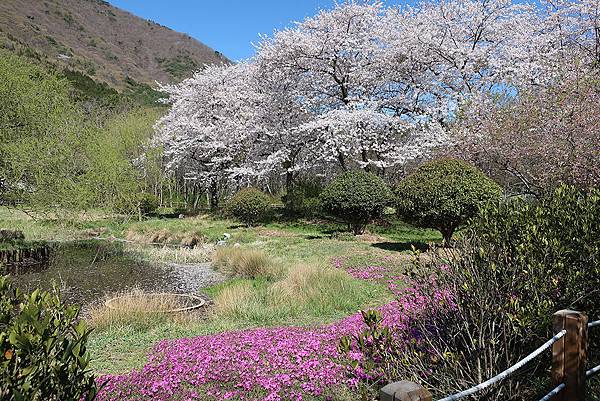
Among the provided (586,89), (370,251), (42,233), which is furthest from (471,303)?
(42,233)

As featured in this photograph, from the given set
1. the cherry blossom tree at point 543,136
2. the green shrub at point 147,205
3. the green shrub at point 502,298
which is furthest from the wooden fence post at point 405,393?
the green shrub at point 147,205

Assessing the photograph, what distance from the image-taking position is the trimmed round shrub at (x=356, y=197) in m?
16.0

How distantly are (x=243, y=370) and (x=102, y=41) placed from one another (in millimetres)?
108216

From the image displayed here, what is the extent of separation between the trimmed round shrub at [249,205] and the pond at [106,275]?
5788mm

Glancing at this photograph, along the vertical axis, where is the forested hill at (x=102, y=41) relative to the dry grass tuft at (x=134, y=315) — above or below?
above

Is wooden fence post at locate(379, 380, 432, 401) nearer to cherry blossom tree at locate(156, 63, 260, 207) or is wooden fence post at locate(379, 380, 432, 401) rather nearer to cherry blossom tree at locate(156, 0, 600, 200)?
cherry blossom tree at locate(156, 0, 600, 200)

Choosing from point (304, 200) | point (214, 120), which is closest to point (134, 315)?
point (304, 200)

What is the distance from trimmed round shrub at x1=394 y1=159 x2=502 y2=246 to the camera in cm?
1226

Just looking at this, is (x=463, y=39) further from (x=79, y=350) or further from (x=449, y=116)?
(x=79, y=350)

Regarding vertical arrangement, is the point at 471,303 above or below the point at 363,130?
below

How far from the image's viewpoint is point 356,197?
52.4ft

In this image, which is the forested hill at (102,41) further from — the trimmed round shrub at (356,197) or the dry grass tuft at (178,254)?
the dry grass tuft at (178,254)

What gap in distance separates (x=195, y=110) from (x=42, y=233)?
11507mm

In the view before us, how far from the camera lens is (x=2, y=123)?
16.6 m
